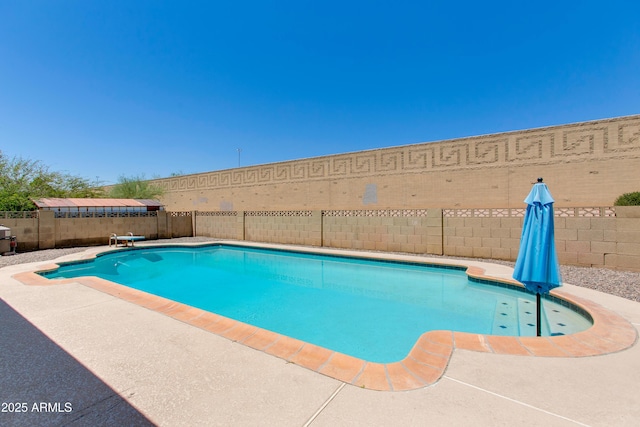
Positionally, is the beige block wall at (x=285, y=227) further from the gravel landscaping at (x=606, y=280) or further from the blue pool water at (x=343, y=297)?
the gravel landscaping at (x=606, y=280)

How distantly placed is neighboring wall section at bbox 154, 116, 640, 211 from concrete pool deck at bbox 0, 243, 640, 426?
852cm

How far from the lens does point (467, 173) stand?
37.0 feet

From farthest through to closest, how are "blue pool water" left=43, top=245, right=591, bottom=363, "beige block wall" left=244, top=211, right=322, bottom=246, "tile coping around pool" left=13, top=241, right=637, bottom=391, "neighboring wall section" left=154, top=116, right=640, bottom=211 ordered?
"beige block wall" left=244, top=211, right=322, bottom=246
"neighboring wall section" left=154, top=116, right=640, bottom=211
"blue pool water" left=43, top=245, right=591, bottom=363
"tile coping around pool" left=13, top=241, right=637, bottom=391

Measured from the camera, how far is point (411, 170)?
12.5 meters

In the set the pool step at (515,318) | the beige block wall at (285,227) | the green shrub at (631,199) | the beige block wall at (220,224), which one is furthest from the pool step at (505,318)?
the beige block wall at (220,224)

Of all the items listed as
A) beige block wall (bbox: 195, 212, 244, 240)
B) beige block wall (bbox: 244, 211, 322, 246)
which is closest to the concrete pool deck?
beige block wall (bbox: 244, 211, 322, 246)

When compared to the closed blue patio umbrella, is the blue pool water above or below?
below

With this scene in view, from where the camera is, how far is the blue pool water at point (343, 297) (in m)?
4.11

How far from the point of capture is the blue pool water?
411cm

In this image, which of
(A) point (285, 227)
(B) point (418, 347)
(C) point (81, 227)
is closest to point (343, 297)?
(B) point (418, 347)

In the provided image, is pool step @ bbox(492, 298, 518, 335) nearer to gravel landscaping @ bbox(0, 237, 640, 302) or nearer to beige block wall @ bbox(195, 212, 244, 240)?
gravel landscaping @ bbox(0, 237, 640, 302)

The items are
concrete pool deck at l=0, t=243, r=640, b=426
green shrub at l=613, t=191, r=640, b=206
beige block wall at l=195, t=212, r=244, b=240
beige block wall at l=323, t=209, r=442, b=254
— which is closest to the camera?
concrete pool deck at l=0, t=243, r=640, b=426

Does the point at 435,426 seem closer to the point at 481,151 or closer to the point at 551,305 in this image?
the point at 551,305

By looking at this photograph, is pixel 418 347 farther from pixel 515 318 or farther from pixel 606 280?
pixel 606 280
